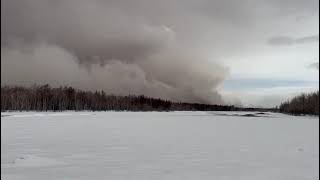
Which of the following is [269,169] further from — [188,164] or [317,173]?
[188,164]

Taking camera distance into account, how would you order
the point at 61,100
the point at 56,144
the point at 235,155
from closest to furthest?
the point at 235,155 < the point at 56,144 < the point at 61,100

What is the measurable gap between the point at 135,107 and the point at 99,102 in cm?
1155

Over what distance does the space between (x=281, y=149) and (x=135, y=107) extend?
365 feet

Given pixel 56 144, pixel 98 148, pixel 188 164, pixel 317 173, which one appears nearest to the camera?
pixel 317 173

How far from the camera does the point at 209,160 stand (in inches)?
394

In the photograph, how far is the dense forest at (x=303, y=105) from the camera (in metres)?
68.2

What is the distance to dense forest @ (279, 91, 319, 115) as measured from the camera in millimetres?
68225

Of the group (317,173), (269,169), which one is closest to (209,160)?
(269,169)

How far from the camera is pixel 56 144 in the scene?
45.6 feet

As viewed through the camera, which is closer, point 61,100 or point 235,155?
point 235,155

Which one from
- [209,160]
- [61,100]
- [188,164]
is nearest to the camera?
[188,164]

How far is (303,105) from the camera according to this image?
72.1 meters

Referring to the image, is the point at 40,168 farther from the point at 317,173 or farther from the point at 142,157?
the point at 317,173

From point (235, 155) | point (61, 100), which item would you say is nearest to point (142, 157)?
point (235, 155)
